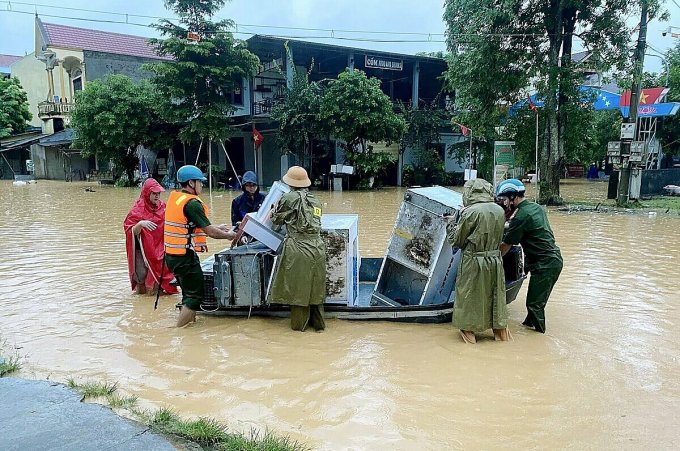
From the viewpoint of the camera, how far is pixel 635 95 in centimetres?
1541

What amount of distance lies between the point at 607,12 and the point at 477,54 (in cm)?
408

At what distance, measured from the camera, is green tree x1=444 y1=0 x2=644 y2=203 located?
15.6m

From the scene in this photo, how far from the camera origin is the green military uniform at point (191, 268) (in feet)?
15.5

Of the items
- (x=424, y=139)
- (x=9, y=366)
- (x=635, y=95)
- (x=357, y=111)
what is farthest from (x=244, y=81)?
(x=9, y=366)

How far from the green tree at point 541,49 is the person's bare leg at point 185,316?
1395cm

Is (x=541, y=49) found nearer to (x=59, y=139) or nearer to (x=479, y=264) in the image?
(x=479, y=264)

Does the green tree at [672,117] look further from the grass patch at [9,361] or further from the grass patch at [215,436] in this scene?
the grass patch at [9,361]

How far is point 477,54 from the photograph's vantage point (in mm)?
16391

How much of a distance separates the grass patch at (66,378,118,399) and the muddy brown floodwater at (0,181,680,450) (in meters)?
0.13

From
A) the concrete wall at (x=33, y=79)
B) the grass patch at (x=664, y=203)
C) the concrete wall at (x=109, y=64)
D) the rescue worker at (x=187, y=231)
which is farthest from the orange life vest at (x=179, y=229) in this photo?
the concrete wall at (x=33, y=79)

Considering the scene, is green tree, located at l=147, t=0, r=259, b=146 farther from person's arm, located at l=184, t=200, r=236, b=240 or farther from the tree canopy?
person's arm, located at l=184, t=200, r=236, b=240

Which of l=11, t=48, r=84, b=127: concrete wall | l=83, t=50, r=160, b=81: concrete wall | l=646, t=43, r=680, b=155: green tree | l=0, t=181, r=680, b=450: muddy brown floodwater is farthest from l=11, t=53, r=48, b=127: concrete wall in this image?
l=646, t=43, r=680, b=155: green tree

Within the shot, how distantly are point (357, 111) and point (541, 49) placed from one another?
7.81 m

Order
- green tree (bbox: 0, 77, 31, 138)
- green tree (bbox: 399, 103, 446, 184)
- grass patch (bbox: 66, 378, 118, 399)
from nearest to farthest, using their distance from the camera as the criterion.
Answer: grass patch (bbox: 66, 378, 118, 399) → green tree (bbox: 399, 103, 446, 184) → green tree (bbox: 0, 77, 31, 138)
